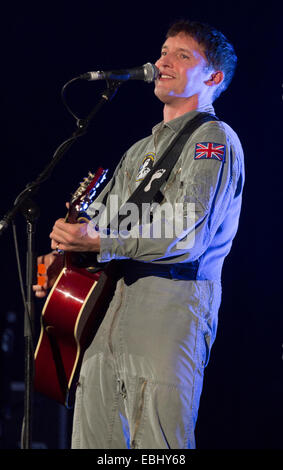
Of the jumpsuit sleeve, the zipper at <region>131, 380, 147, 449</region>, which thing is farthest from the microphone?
the zipper at <region>131, 380, 147, 449</region>

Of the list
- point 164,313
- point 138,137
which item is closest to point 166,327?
point 164,313

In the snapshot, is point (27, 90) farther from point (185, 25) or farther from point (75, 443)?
point (75, 443)

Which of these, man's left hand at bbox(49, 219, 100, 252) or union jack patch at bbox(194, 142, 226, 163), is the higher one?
union jack patch at bbox(194, 142, 226, 163)

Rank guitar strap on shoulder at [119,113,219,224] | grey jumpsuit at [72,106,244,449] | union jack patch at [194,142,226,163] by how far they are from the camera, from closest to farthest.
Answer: grey jumpsuit at [72,106,244,449] → union jack patch at [194,142,226,163] → guitar strap on shoulder at [119,113,219,224]

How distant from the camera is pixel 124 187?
Answer: 2.46m

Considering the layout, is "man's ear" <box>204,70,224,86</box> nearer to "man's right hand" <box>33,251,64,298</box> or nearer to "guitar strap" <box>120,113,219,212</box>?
"guitar strap" <box>120,113,219,212</box>

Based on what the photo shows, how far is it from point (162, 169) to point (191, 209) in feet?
1.08

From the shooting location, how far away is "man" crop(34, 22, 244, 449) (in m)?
1.88

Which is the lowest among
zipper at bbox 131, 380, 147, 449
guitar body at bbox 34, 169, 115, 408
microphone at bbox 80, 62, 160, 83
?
zipper at bbox 131, 380, 147, 449

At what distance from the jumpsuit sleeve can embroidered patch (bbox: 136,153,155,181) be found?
0.56ft

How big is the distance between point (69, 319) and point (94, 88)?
227 centimetres

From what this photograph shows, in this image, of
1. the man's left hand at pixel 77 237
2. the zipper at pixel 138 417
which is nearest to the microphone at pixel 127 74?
the man's left hand at pixel 77 237

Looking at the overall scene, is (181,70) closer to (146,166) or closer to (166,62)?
(166,62)

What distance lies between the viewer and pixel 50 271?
2355 millimetres
